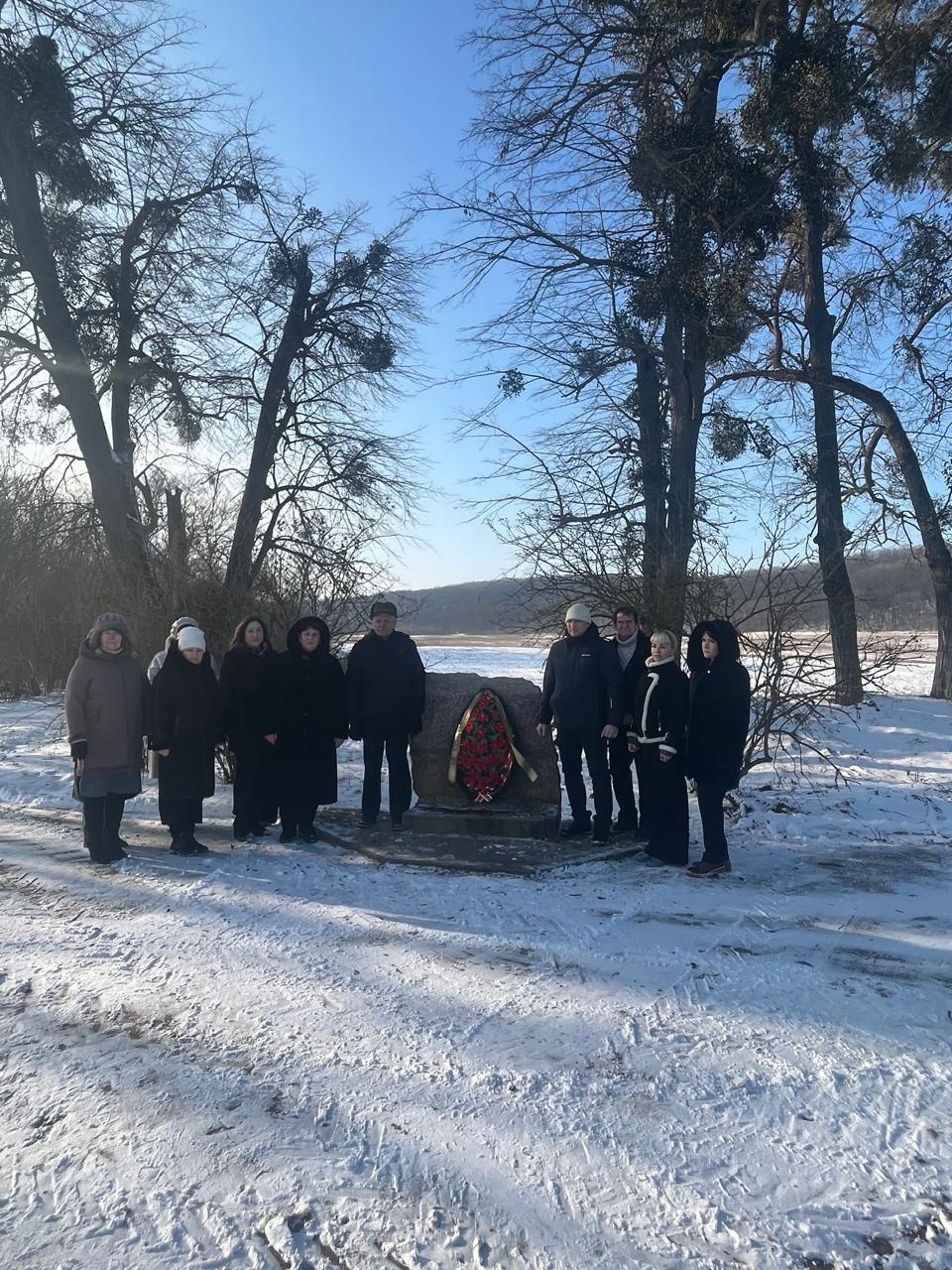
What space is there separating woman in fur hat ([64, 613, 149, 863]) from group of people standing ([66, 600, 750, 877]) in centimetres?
1

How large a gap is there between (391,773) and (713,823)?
2.69 m

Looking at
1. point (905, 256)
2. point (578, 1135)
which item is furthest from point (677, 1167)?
point (905, 256)

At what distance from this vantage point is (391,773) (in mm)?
7703

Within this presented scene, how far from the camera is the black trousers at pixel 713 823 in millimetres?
6484

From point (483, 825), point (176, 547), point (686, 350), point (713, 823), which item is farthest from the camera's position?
point (686, 350)

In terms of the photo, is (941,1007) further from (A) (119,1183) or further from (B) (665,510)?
(B) (665,510)

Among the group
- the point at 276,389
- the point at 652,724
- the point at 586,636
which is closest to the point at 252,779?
the point at 586,636

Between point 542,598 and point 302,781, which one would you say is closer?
point 302,781

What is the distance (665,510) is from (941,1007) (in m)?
8.57

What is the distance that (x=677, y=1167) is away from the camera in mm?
3025

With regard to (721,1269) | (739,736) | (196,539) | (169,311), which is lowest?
(721,1269)

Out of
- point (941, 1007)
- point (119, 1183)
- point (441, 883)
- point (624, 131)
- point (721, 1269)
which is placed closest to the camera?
point (721, 1269)

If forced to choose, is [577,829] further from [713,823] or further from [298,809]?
[298,809]

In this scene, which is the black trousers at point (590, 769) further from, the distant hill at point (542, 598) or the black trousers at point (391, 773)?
the distant hill at point (542, 598)
